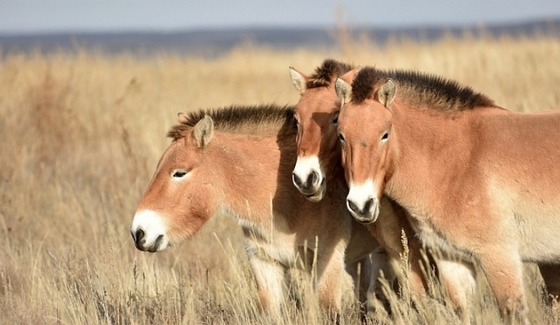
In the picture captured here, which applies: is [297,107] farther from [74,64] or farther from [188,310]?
[74,64]

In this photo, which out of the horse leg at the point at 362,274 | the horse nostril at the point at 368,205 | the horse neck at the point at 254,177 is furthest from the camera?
the horse leg at the point at 362,274

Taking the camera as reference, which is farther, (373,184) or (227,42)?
(227,42)

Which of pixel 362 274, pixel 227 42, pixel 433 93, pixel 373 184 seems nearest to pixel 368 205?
pixel 373 184

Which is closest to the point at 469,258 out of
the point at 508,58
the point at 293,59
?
the point at 508,58

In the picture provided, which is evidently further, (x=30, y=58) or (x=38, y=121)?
(x=30, y=58)

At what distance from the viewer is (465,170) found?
18.5ft

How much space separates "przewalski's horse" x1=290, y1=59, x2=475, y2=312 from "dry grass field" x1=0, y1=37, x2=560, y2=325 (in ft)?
0.82

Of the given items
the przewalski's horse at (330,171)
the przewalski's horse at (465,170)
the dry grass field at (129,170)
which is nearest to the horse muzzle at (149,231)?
the dry grass field at (129,170)

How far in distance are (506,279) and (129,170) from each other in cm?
613

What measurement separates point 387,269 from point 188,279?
1752mm

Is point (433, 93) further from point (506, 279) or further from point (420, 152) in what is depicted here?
point (506, 279)

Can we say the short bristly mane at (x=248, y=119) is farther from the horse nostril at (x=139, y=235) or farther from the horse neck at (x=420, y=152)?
the horse neck at (x=420, y=152)

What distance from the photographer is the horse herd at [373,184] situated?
544cm

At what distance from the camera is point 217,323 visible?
592 cm
